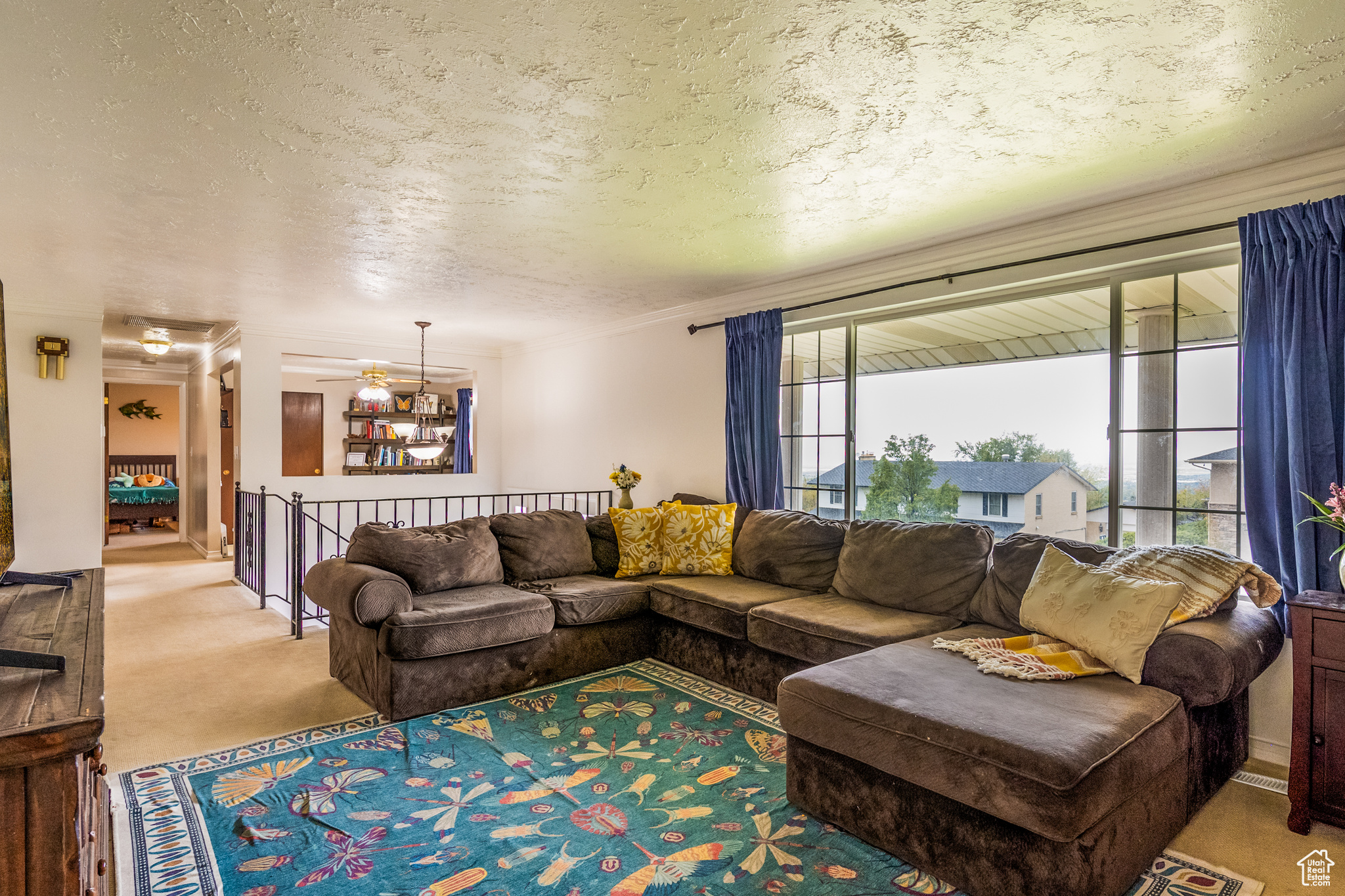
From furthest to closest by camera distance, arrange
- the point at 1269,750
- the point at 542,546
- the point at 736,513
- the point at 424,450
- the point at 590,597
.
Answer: the point at 424,450, the point at 736,513, the point at 542,546, the point at 590,597, the point at 1269,750

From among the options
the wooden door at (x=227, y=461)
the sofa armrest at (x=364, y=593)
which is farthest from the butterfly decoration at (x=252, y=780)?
the wooden door at (x=227, y=461)

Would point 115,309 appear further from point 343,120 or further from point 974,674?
point 974,674

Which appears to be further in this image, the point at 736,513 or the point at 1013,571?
the point at 736,513

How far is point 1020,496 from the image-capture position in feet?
12.2

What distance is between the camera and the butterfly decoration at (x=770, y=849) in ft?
6.53

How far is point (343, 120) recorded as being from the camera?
2414mm

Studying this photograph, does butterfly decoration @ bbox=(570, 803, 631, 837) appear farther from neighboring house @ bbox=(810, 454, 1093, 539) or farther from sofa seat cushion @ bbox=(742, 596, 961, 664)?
neighboring house @ bbox=(810, 454, 1093, 539)

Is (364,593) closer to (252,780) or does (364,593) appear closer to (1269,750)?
(252,780)

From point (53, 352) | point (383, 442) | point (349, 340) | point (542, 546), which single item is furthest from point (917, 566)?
point (383, 442)

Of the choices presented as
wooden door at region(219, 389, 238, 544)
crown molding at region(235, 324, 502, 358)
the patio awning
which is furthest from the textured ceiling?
wooden door at region(219, 389, 238, 544)

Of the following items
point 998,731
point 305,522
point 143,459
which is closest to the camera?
point 998,731

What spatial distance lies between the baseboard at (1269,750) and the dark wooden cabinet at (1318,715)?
557 mm

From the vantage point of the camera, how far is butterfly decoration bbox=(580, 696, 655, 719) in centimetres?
317

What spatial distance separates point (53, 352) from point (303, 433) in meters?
4.76
